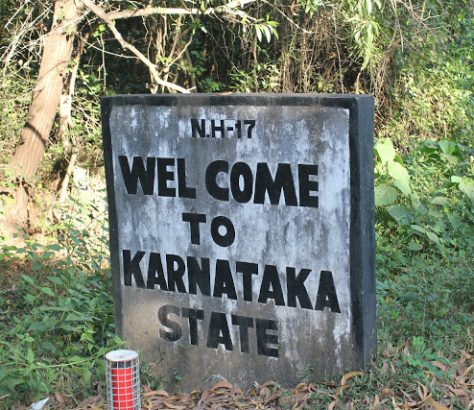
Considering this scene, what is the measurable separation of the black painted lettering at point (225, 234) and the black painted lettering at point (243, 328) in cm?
41

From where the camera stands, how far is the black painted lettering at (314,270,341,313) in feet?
14.0

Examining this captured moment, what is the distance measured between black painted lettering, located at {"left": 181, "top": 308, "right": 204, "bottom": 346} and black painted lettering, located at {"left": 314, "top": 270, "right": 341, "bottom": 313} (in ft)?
2.59

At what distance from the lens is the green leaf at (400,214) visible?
7496mm

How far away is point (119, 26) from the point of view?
10.4 meters

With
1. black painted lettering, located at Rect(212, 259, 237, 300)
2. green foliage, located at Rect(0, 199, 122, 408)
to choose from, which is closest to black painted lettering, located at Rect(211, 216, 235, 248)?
black painted lettering, located at Rect(212, 259, 237, 300)

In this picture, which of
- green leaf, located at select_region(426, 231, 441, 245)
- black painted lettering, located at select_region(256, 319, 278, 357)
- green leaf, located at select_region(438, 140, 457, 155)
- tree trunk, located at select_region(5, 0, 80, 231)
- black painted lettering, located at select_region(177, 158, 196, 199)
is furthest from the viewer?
green leaf, located at select_region(438, 140, 457, 155)

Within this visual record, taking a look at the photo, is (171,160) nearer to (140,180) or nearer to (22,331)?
(140,180)

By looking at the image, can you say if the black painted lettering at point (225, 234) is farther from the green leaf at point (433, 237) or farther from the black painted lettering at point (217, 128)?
the green leaf at point (433, 237)

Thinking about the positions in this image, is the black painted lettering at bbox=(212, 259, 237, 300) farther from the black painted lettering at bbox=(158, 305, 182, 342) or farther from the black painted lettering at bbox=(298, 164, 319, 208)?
the black painted lettering at bbox=(298, 164, 319, 208)

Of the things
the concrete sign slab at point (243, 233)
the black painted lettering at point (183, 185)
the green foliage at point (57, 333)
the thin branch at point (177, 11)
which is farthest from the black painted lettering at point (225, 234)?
the thin branch at point (177, 11)

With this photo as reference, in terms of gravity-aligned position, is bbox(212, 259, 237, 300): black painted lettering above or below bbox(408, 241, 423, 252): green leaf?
above

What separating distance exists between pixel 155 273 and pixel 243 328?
656mm

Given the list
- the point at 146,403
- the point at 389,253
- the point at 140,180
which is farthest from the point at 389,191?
the point at 146,403

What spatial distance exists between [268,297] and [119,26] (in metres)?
6.76
